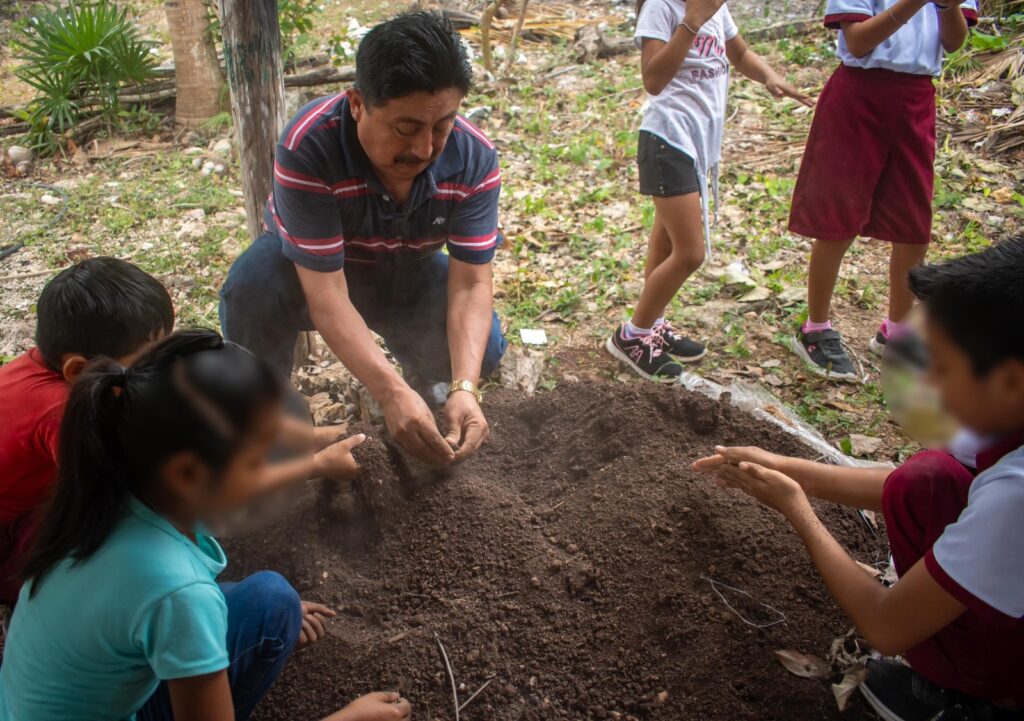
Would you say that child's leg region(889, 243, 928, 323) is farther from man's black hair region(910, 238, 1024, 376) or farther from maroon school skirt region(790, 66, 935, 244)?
man's black hair region(910, 238, 1024, 376)

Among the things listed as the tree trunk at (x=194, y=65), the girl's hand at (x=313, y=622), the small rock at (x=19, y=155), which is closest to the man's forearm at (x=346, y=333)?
the girl's hand at (x=313, y=622)

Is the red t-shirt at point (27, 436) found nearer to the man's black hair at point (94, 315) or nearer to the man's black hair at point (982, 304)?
the man's black hair at point (94, 315)

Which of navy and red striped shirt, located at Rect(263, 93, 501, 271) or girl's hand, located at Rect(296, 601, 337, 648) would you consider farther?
navy and red striped shirt, located at Rect(263, 93, 501, 271)

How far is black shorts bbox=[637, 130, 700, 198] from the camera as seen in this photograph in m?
3.05

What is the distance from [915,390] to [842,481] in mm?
487

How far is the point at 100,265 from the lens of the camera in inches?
80.0

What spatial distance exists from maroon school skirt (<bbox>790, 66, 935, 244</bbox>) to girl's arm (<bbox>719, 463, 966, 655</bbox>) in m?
1.73

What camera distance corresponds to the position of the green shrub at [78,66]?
6004 mm

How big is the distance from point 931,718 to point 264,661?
1533 mm

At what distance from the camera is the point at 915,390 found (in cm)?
156

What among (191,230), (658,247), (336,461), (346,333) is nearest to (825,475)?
(336,461)

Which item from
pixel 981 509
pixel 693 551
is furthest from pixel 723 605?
pixel 981 509

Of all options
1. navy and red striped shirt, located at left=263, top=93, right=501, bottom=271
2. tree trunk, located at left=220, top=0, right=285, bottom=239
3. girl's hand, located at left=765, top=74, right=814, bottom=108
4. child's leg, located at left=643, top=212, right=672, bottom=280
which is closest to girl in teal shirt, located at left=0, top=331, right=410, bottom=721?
navy and red striped shirt, located at left=263, top=93, right=501, bottom=271

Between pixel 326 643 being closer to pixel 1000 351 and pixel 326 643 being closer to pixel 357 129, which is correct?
pixel 357 129
